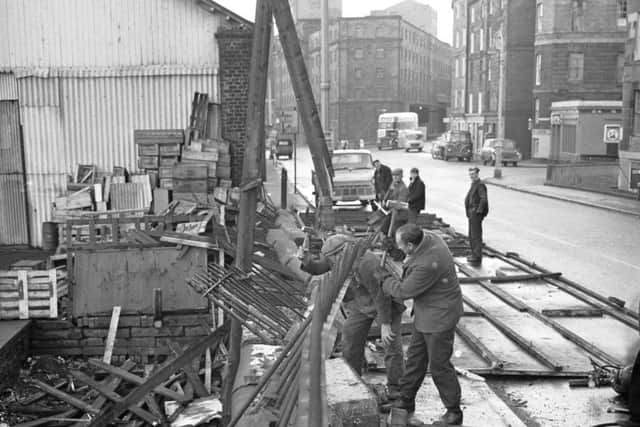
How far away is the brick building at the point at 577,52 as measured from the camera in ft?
181

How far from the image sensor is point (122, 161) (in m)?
17.3

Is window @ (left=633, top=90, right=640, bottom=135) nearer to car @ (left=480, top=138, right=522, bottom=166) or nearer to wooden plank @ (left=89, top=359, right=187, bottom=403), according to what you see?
car @ (left=480, top=138, right=522, bottom=166)

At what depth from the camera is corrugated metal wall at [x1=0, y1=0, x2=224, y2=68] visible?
55.4 feet

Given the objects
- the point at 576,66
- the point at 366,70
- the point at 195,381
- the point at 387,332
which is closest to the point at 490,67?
the point at 576,66

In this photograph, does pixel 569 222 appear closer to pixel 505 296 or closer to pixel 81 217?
pixel 505 296

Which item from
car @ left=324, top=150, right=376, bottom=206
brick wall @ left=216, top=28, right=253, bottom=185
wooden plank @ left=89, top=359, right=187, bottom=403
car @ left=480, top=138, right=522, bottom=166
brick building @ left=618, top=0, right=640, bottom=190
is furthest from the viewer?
car @ left=480, top=138, right=522, bottom=166

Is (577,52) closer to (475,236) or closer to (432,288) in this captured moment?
(475,236)

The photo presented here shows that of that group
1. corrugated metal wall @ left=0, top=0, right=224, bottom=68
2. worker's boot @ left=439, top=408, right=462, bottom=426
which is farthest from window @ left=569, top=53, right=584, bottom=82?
worker's boot @ left=439, top=408, right=462, bottom=426

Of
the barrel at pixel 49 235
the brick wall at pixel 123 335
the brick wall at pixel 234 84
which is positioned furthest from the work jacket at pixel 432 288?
the barrel at pixel 49 235

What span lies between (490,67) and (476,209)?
55.0 meters

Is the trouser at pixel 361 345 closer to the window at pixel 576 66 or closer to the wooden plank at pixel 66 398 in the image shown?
the wooden plank at pixel 66 398

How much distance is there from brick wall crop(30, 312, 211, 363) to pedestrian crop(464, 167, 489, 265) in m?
6.48

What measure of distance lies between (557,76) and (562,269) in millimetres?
43229

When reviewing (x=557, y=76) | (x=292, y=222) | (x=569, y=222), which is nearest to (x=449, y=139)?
(x=557, y=76)
